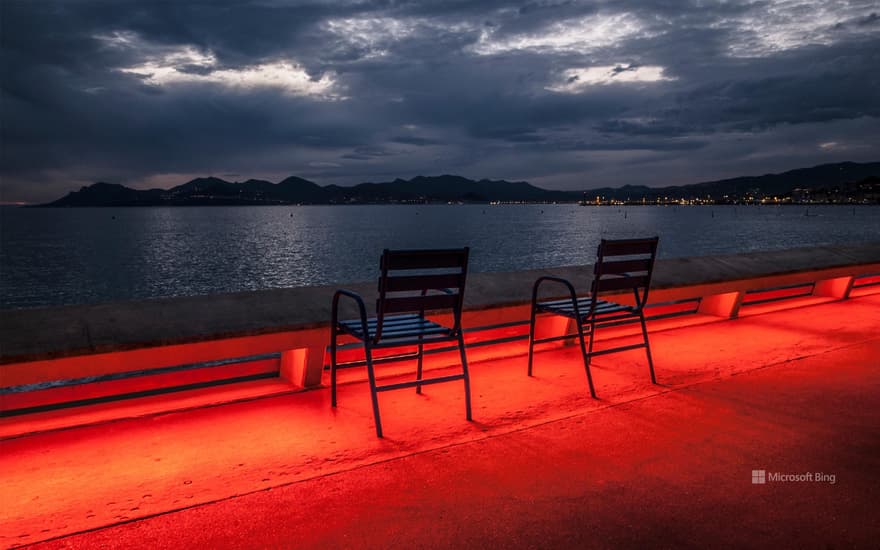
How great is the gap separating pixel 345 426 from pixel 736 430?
222 centimetres

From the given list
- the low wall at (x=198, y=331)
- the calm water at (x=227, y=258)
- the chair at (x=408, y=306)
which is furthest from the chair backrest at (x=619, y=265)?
the calm water at (x=227, y=258)

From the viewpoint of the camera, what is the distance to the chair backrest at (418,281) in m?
3.19

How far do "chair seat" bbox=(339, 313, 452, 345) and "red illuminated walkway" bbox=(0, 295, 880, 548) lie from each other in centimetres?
53

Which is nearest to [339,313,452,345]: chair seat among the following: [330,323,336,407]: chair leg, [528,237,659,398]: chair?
[330,323,336,407]: chair leg

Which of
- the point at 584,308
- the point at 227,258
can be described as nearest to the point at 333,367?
the point at 584,308

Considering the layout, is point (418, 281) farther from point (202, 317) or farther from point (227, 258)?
point (227, 258)

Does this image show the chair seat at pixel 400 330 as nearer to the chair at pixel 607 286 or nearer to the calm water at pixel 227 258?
the chair at pixel 607 286

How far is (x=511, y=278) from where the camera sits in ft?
16.7

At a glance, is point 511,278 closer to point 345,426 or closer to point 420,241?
point 345,426

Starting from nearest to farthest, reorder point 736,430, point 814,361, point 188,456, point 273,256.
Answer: point 188,456
point 736,430
point 814,361
point 273,256

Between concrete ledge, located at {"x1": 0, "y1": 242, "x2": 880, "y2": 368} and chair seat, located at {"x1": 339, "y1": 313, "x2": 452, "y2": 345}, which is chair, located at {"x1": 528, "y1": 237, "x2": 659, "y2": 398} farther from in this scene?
chair seat, located at {"x1": 339, "y1": 313, "x2": 452, "y2": 345}

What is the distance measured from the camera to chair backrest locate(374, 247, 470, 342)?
3.19m

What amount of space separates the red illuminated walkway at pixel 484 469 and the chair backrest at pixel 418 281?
2.35 ft

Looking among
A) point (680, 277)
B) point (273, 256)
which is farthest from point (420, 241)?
point (680, 277)
